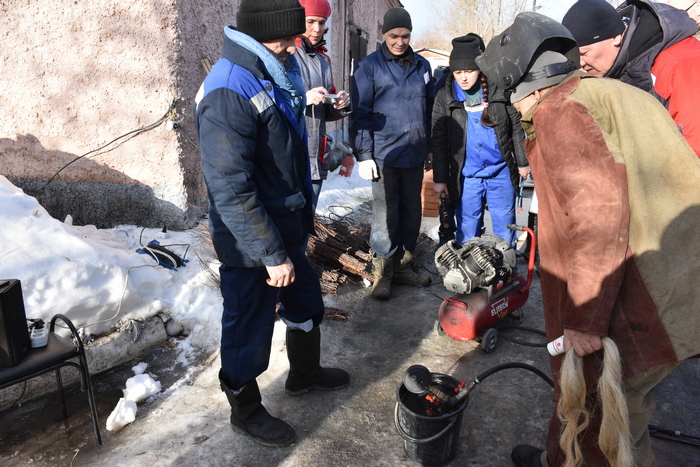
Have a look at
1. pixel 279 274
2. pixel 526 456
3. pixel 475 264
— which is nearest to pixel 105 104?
pixel 279 274

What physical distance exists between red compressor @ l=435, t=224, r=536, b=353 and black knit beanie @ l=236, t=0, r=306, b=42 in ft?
6.63

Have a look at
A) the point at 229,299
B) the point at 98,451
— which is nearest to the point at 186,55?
the point at 229,299

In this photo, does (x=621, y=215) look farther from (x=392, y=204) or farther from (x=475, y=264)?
(x=392, y=204)

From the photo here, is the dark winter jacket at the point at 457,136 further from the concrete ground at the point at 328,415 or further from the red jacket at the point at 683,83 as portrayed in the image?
the concrete ground at the point at 328,415

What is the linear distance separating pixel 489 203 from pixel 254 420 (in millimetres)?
2886

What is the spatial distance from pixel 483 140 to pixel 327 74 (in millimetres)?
1500

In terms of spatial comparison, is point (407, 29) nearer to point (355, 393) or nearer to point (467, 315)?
point (467, 315)

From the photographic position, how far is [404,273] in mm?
4793

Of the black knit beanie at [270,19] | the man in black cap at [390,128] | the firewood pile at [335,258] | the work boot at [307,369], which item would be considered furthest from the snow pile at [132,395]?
the black knit beanie at [270,19]

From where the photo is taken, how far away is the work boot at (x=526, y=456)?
7.76ft

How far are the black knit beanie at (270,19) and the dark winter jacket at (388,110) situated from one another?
2.03 metres

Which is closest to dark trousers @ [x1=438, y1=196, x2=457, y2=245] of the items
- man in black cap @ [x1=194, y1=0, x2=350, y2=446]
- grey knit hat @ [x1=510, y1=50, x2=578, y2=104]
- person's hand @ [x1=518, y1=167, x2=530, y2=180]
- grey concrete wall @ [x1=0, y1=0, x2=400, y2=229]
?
person's hand @ [x1=518, y1=167, x2=530, y2=180]

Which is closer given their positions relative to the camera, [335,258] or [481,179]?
[481,179]

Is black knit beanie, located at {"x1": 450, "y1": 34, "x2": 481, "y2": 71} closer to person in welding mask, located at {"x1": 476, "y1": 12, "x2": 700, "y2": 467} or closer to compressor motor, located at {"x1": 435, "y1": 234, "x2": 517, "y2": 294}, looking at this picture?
compressor motor, located at {"x1": 435, "y1": 234, "x2": 517, "y2": 294}
